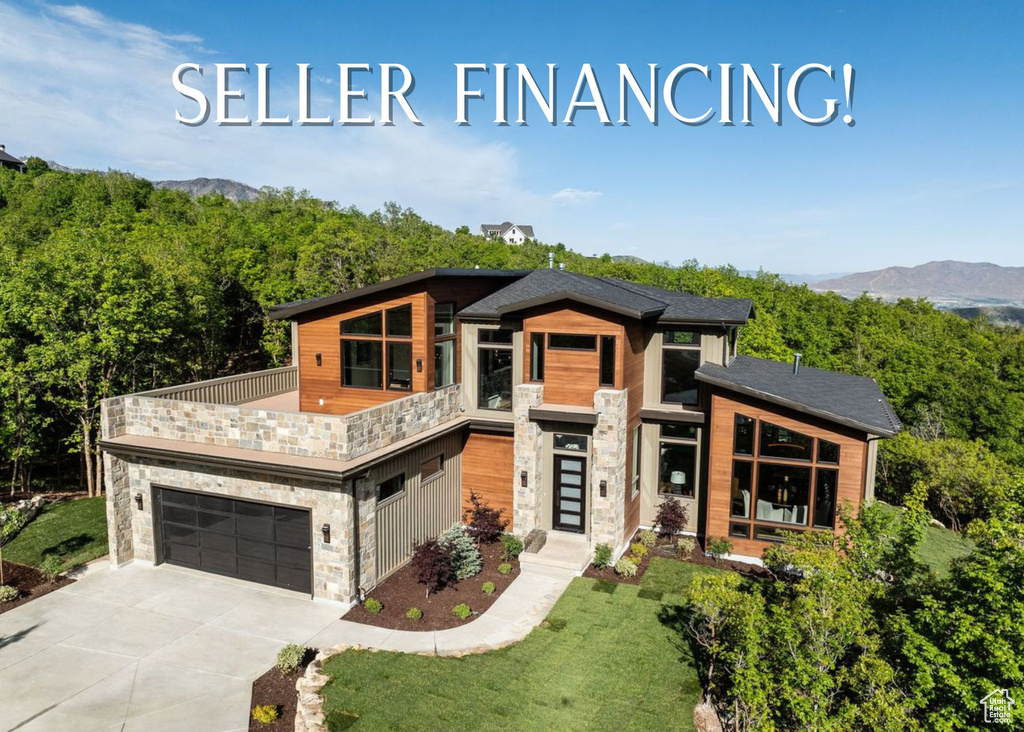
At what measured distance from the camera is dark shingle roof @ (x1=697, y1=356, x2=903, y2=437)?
12.1 meters

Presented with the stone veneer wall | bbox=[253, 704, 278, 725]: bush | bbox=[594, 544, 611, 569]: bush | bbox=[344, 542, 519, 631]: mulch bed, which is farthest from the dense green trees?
bbox=[594, 544, 611, 569]: bush

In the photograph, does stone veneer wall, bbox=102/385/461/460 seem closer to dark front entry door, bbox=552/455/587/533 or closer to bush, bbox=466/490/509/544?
bush, bbox=466/490/509/544

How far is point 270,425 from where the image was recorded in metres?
11.5

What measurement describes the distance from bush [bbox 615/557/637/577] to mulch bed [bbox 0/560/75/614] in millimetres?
11001

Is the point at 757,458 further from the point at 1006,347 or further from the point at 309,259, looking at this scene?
the point at 1006,347

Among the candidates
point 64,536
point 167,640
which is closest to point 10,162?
point 64,536

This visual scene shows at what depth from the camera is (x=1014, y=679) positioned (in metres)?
5.91

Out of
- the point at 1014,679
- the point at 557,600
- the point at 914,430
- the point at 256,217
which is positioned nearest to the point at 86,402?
the point at 557,600

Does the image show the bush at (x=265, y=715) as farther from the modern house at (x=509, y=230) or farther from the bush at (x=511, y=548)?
the modern house at (x=509, y=230)

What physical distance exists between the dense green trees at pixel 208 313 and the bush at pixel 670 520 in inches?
614

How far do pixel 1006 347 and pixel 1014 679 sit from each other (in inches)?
1829

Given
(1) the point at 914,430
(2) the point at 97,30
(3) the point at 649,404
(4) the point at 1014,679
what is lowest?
(1) the point at 914,430

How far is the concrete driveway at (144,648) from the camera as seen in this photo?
8.30m

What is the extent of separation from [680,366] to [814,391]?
9.76ft
